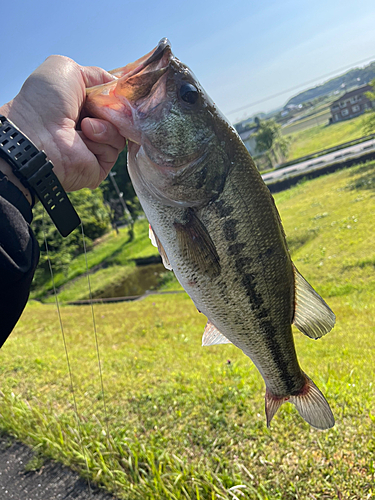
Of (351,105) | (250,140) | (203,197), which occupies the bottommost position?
(351,105)

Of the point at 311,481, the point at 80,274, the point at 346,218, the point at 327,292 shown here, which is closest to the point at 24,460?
the point at 311,481

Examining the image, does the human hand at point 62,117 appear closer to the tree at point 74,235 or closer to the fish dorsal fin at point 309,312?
the fish dorsal fin at point 309,312

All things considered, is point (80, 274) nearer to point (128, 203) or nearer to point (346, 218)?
point (128, 203)

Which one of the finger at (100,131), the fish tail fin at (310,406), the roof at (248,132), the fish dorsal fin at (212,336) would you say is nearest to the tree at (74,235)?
the finger at (100,131)

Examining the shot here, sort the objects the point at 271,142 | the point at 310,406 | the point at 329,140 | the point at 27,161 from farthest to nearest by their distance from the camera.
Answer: the point at 271,142 → the point at 329,140 → the point at 310,406 → the point at 27,161

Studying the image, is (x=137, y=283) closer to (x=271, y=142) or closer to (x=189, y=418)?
(x=189, y=418)

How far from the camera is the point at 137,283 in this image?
25.4 m

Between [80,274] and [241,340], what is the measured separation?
29.4 metres

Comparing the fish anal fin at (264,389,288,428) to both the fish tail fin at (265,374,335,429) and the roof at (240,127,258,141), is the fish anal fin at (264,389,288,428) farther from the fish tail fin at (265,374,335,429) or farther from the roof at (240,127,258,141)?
the roof at (240,127,258,141)

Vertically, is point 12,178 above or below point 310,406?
above

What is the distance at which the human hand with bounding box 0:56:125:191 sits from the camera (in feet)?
5.39

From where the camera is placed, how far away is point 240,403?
4281 millimetres

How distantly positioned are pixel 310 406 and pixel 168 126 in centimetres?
148

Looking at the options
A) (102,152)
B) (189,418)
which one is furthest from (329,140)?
(102,152)
